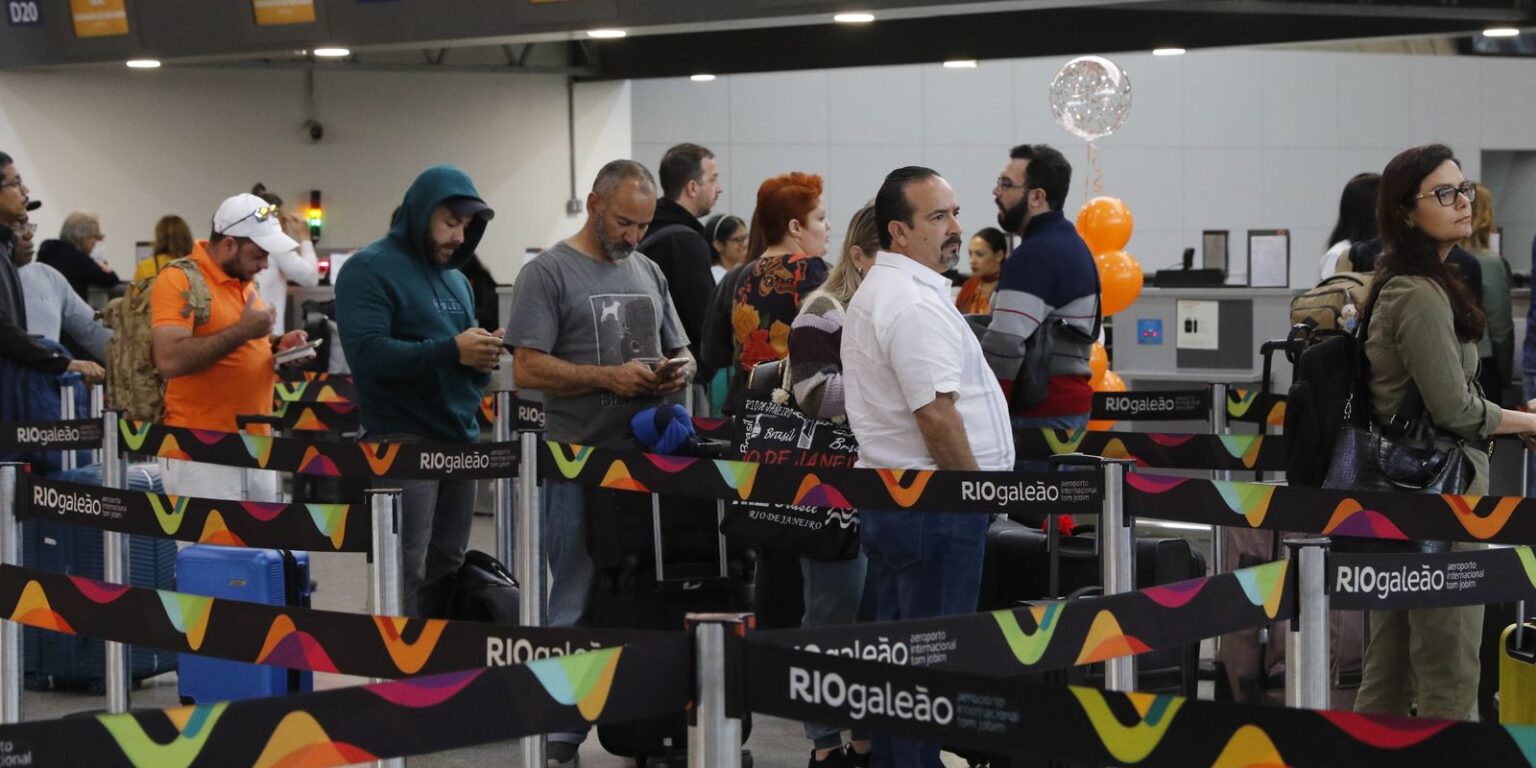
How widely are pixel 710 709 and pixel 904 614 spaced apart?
1665 mm

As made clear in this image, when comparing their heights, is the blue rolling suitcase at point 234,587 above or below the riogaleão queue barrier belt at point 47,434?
below

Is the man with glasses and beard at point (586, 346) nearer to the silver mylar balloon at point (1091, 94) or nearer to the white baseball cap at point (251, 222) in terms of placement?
the white baseball cap at point (251, 222)

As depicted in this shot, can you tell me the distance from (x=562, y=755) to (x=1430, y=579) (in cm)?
257

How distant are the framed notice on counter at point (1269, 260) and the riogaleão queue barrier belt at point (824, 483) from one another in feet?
20.0

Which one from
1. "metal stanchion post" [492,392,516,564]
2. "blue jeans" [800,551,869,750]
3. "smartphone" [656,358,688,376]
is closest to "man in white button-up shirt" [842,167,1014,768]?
"blue jeans" [800,551,869,750]

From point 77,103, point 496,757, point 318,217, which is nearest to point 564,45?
point 318,217

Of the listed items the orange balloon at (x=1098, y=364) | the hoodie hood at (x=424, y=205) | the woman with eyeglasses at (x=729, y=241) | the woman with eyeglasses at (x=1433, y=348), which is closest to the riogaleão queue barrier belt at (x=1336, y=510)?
the woman with eyeglasses at (x=1433, y=348)

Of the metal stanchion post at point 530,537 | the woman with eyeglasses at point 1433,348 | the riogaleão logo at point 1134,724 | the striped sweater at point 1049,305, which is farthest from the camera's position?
the striped sweater at point 1049,305

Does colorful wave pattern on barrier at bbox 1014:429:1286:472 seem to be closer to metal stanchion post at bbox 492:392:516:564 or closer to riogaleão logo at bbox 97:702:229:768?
metal stanchion post at bbox 492:392:516:564

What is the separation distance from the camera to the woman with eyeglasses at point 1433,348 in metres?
4.18

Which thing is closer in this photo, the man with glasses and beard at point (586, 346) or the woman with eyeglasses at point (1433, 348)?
the woman with eyeglasses at point (1433, 348)

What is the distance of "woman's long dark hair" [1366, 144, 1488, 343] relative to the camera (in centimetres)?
425

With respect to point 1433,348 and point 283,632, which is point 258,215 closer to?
point 283,632

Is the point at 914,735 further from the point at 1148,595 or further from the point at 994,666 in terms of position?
the point at 1148,595
